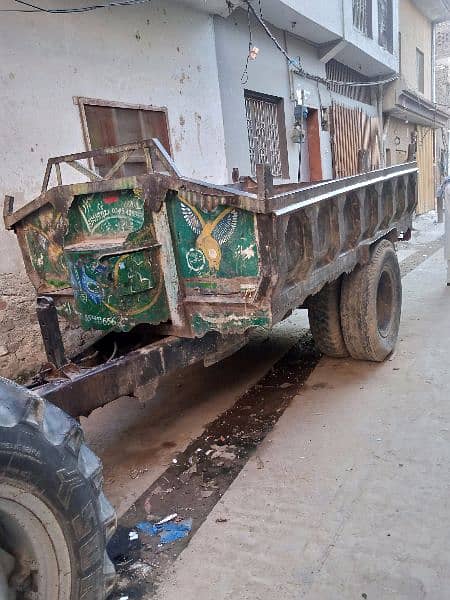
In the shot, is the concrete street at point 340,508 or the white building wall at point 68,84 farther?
the white building wall at point 68,84

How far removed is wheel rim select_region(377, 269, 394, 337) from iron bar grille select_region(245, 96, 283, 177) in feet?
13.5

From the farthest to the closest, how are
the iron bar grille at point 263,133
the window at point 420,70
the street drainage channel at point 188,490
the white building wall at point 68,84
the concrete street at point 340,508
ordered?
the window at point 420,70 → the iron bar grille at point 263,133 → the white building wall at point 68,84 → the street drainage channel at point 188,490 → the concrete street at point 340,508

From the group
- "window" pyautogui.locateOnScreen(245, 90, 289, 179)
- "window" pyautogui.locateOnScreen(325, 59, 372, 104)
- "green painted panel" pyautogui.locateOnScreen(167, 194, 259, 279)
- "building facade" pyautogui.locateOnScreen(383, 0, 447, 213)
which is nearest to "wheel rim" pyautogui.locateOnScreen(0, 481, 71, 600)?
"green painted panel" pyautogui.locateOnScreen(167, 194, 259, 279)

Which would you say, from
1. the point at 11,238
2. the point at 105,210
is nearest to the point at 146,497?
the point at 105,210

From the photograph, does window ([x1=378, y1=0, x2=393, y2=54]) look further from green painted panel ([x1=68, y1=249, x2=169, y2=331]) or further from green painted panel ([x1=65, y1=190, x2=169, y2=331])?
green painted panel ([x1=68, y1=249, x2=169, y2=331])

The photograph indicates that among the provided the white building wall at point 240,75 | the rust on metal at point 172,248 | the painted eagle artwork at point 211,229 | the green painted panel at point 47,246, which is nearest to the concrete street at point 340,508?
the rust on metal at point 172,248

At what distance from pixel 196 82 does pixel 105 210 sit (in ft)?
15.4

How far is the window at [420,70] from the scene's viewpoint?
56.7 feet

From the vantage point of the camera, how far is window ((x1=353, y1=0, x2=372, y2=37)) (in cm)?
1073

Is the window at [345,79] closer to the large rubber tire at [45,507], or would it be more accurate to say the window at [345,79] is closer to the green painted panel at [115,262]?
the green painted panel at [115,262]

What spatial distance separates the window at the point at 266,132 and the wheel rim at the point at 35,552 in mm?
7318

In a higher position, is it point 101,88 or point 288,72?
point 288,72

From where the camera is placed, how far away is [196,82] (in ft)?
21.7

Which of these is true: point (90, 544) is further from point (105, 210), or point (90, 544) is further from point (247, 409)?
point (247, 409)
